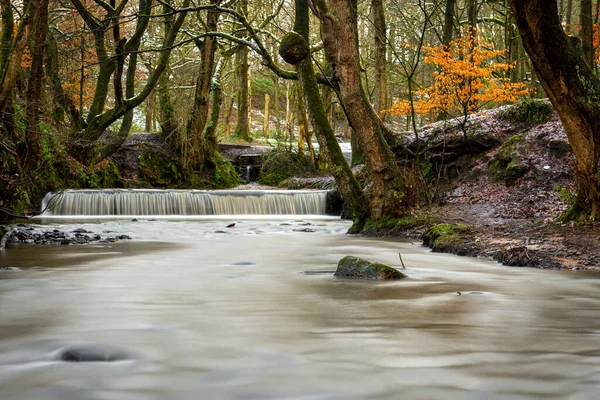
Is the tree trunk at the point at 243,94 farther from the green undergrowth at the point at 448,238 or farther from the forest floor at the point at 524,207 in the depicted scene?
the green undergrowth at the point at 448,238

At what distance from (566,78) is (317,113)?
4.71 meters

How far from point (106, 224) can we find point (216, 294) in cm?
866

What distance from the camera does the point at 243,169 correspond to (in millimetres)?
25156

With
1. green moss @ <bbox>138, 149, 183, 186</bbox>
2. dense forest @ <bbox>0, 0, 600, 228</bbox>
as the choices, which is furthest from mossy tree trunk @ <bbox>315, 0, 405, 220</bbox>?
green moss @ <bbox>138, 149, 183, 186</bbox>

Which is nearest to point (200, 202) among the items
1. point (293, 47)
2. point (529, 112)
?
point (293, 47)

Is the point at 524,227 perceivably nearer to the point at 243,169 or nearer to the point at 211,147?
the point at 211,147

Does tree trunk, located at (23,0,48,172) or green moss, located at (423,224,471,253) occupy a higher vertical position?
tree trunk, located at (23,0,48,172)

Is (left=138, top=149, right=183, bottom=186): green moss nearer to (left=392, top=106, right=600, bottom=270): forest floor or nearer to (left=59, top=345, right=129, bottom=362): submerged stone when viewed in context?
(left=392, top=106, right=600, bottom=270): forest floor

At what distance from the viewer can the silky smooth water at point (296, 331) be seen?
8.43 feet

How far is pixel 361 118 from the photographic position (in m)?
9.87

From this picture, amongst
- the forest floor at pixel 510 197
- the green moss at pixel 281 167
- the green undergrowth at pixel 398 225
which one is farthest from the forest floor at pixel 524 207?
the green moss at pixel 281 167

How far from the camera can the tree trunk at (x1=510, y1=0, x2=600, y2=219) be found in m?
6.46

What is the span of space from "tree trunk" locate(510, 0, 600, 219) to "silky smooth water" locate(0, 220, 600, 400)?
68.3 inches

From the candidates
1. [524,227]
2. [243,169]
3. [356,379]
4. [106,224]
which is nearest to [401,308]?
[356,379]
